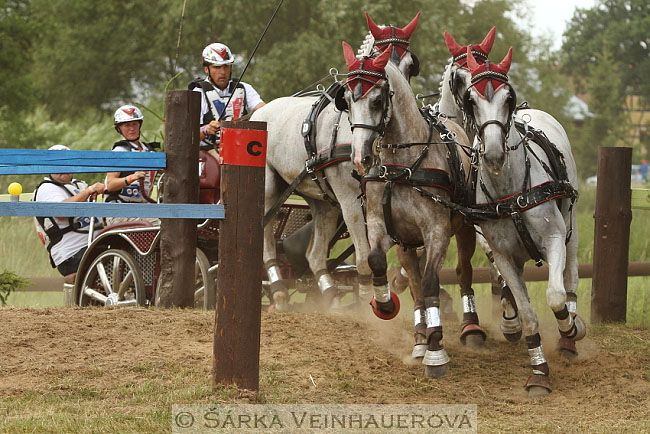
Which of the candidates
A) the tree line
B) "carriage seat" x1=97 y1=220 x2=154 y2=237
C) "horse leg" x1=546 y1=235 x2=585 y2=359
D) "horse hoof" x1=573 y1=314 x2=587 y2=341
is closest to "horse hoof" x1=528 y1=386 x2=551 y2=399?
"horse leg" x1=546 y1=235 x2=585 y2=359

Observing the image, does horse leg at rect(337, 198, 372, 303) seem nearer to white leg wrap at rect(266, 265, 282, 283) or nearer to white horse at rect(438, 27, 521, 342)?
white horse at rect(438, 27, 521, 342)

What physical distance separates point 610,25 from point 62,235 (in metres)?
52.7

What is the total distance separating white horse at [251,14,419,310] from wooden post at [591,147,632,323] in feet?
7.40

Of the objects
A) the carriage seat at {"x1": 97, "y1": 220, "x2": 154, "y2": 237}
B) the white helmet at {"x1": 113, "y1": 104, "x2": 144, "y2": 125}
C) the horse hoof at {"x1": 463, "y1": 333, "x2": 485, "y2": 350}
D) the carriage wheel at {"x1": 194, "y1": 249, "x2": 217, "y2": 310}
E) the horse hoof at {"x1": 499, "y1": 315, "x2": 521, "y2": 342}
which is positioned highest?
the white helmet at {"x1": 113, "y1": 104, "x2": 144, "y2": 125}

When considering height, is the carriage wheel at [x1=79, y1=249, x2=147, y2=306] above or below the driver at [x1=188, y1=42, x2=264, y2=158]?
below

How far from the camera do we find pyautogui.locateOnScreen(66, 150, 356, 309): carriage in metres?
8.62

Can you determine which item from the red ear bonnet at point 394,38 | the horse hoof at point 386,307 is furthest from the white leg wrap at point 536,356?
the red ear bonnet at point 394,38

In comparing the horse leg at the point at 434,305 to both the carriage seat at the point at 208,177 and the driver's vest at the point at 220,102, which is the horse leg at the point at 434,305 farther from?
the driver's vest at the point at 220,102

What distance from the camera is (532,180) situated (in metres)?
6.48

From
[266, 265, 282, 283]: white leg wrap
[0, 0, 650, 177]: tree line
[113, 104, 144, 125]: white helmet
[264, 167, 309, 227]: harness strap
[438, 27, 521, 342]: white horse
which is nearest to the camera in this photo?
[438, 27, 521, 342]: white horse

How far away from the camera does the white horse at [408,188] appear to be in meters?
6.62

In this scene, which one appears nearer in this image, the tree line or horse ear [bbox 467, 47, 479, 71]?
horse ear [bbox 467, 47, 479, 71]

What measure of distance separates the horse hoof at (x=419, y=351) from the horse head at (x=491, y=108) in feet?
4.97

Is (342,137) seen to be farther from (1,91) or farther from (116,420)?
(1,91)
